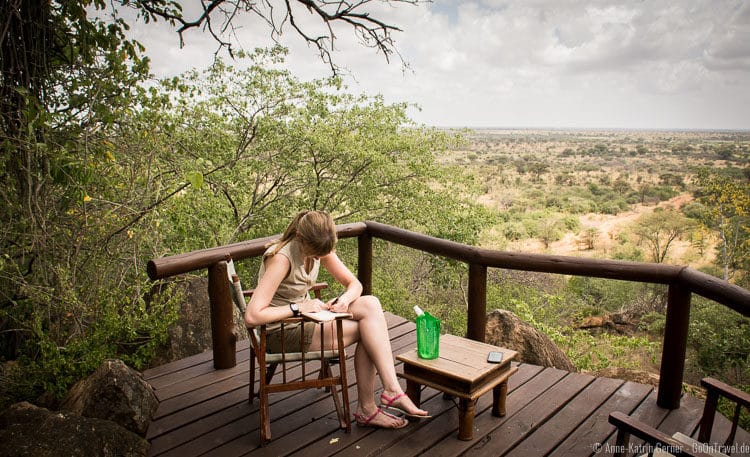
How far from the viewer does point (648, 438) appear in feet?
4.96

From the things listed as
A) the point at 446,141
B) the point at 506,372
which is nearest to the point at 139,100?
the point at 506,372

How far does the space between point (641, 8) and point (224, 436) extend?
37.6 meters

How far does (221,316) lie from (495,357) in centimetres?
163

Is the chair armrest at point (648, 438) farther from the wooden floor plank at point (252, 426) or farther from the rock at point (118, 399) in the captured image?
A: the rock at point (118, 399)

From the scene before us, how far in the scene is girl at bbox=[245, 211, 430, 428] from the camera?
2328 mm

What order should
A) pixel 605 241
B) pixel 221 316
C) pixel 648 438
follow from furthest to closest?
pixel 605 241
pixel 221 316
pixel 648 438

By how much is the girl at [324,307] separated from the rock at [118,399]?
68 centimetres

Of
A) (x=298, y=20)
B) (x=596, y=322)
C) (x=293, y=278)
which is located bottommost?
(x=596, y=322)

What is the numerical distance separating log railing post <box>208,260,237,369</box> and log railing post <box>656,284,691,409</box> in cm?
241

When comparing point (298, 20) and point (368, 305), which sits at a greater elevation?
point (298, 20)

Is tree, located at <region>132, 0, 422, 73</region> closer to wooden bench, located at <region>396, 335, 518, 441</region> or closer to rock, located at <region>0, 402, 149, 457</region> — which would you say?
rock, located at <region>0, 402, 149, 457</region>

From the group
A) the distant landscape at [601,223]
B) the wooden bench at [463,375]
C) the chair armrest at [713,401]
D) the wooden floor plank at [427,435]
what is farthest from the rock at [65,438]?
the distant landscape at [601,223]

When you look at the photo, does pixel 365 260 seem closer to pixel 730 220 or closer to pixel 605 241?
pixel 730 220

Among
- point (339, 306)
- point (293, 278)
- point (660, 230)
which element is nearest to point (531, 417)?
point (339, 306)
